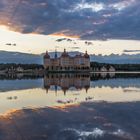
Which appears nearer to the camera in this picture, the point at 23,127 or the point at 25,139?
the point at 25,139

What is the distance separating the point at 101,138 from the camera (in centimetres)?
1745

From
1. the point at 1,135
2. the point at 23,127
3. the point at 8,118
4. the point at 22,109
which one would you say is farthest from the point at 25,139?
the point at 22,109

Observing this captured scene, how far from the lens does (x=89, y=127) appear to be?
2030cm

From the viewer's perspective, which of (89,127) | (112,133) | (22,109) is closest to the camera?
(112,133)

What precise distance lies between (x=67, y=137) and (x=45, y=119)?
6104mm

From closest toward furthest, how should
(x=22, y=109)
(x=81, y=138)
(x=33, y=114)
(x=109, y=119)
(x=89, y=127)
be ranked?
(x=81, y=138) < (x=89, y=127) < (x=109, y=119) < (x=33, y=114) < (x=22, y=109)

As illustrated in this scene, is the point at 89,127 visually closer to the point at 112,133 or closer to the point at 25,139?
the point at 112,133

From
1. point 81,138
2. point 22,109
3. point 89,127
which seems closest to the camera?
point 81,138

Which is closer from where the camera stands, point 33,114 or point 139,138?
point 139,138

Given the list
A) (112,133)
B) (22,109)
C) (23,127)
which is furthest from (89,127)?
(22,109)

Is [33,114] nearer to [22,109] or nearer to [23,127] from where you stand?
[22,109]

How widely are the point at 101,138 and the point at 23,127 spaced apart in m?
5.06

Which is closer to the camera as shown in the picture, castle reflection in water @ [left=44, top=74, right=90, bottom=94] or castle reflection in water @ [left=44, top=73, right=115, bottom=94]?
castle reflection in water @ [left=44, top=73, right=115, bottom=94]

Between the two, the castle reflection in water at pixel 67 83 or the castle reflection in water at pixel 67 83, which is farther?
the castle reflection in water at pixel 67 83
